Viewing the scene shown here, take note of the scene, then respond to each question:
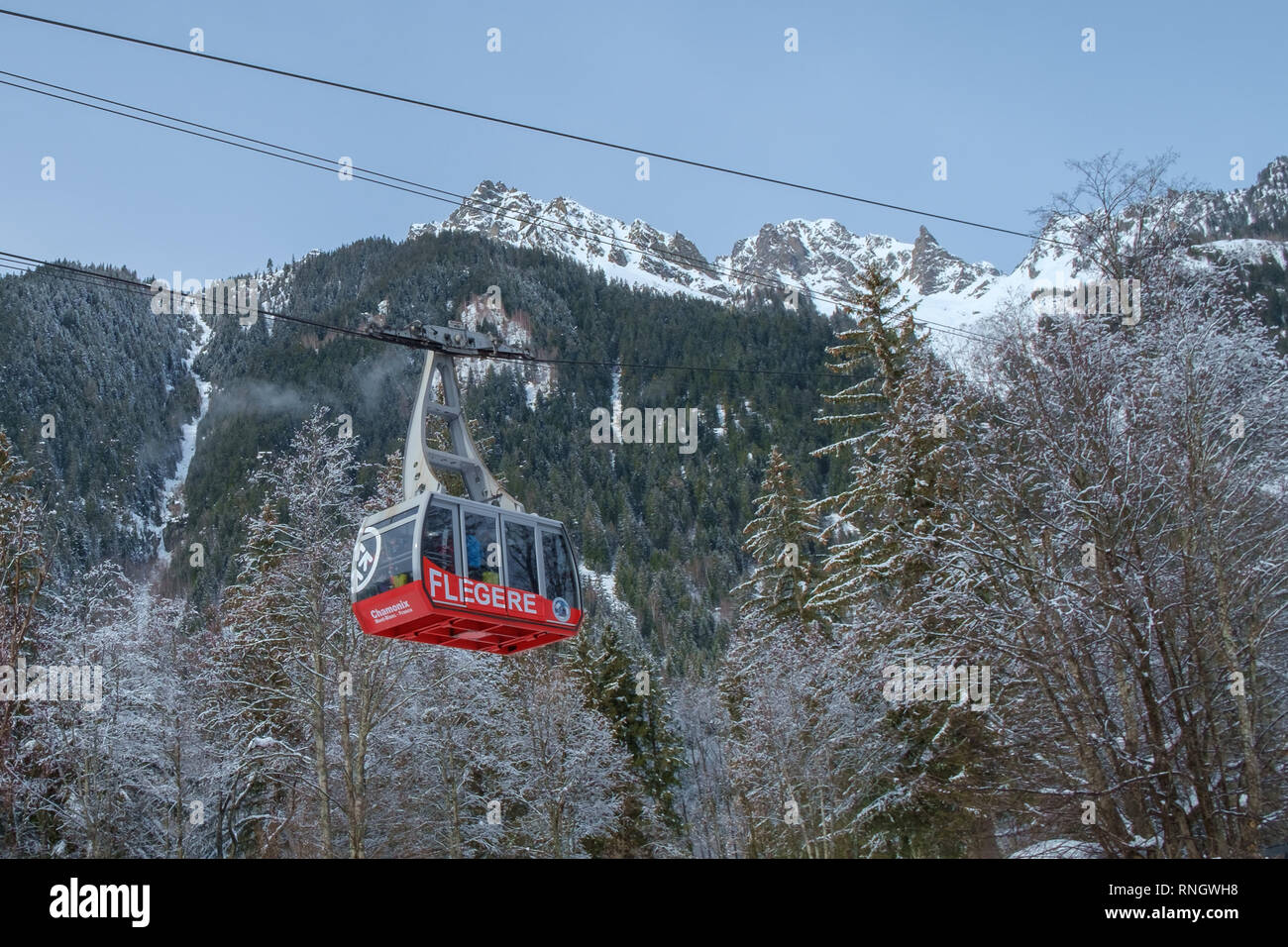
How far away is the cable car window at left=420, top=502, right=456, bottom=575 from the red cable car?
14mm

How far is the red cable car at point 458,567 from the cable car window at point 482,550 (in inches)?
0.6

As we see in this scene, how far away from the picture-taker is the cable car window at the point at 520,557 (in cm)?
1723

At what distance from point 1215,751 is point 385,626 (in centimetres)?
1238

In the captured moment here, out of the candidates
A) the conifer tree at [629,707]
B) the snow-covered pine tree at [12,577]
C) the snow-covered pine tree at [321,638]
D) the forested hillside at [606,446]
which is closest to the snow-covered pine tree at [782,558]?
the conifer tree at [629,707]

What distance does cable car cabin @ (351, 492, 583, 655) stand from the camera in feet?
52.6

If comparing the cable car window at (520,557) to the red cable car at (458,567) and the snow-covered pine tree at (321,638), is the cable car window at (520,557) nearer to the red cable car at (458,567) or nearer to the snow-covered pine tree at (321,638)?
the red cable car at (458,567)

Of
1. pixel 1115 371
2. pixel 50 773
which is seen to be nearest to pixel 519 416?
pixel 50 773

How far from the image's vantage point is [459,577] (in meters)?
16.3

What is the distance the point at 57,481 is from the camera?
170m

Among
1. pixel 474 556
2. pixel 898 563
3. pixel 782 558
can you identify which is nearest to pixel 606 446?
pixel 782 558

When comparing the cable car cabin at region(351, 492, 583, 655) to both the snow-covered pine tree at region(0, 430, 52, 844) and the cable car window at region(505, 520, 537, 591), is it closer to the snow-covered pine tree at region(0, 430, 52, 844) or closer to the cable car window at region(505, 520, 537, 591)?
the cable car window at region(505, 520, 537, 591)

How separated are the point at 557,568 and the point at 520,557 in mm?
912

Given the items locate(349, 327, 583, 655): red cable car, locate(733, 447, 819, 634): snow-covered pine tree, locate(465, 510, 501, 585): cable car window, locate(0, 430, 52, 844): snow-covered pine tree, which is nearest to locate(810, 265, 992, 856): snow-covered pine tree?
locate(733, 447, 819, 634): snow-covered pine tree

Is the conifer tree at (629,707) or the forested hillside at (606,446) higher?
the forested hillside at (606,446)
